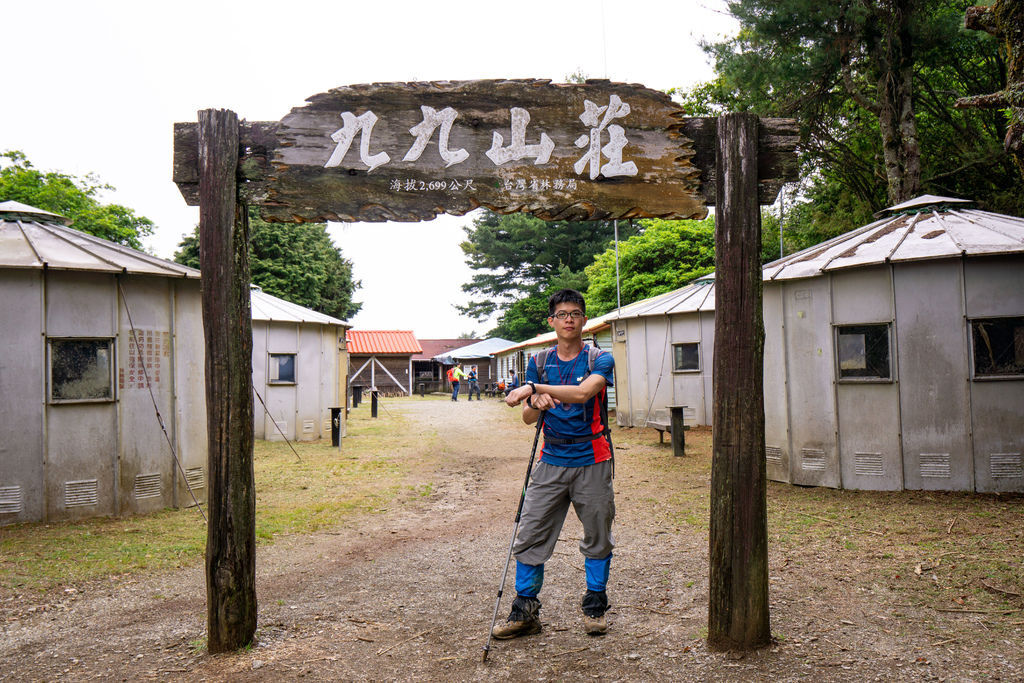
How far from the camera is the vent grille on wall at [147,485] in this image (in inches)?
319

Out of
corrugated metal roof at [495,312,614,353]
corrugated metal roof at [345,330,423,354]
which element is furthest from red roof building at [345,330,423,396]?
corrugated metal roof at [495,312,614,353]

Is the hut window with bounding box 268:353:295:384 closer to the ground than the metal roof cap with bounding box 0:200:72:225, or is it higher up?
closer to the ground

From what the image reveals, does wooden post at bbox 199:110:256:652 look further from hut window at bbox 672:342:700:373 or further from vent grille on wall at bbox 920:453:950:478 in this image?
hut window at bbox 672:342:700:373

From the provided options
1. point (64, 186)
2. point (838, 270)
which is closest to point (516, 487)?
point (838, 270)

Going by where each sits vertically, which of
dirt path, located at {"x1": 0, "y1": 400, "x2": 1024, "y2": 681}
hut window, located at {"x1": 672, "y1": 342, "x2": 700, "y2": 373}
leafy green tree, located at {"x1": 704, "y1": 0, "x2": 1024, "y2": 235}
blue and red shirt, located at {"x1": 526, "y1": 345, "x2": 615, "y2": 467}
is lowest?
dirt path, located at {"x1": 0, "y1": 400, "x2": 1024, "y2": 681}

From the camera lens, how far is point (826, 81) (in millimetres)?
15992

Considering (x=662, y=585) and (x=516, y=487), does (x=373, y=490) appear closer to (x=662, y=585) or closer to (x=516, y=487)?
(x=516, y=487)

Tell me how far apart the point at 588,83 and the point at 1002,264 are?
22.3 feet

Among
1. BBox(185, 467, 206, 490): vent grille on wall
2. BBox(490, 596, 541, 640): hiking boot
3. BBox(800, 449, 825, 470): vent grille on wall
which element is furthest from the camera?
BBox(800, 449, 825, 470): vent grille on wall

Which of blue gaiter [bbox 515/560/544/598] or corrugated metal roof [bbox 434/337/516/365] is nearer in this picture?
blue gaiter [bbox 515/560/544/598]

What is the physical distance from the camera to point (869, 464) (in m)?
8.59

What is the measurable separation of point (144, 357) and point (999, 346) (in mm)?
10463

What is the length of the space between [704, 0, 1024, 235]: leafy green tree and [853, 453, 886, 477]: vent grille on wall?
876cm

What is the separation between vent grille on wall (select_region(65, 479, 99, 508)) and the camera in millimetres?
7641
